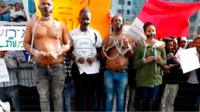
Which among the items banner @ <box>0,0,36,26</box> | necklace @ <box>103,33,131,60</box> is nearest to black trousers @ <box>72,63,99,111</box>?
necklace @ <box>103,33,131,60</box>

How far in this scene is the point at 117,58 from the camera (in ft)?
21.1

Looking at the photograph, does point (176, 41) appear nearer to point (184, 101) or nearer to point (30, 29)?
point (184, 101)

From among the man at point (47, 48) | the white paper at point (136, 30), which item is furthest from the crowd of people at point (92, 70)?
the white paper at point (136, 30)

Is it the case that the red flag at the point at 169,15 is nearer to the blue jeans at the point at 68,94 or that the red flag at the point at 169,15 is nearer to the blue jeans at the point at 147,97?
the blue jeans at the point at 147,97

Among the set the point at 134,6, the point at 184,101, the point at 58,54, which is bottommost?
the point at 184,101

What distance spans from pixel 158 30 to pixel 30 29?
2.27m

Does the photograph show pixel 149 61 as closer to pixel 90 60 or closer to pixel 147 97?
pixel 147 97

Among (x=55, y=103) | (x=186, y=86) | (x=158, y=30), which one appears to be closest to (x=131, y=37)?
(x=158, y=30)

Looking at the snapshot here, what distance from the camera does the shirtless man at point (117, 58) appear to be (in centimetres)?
642

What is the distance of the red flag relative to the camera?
7.05 meters

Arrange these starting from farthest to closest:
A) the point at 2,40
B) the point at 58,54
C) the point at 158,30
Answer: the point at 158,30, the point at 2,40, the point at 58,54

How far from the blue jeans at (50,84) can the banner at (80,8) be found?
1021 mm

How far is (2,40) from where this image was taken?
662cm

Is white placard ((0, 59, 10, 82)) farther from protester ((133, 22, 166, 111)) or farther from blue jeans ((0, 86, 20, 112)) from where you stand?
protester ((133, 22, 166, 111))
